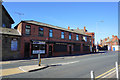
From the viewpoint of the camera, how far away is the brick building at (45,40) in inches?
665

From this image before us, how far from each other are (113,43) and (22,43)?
197 ft

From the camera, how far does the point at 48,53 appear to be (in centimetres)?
1973

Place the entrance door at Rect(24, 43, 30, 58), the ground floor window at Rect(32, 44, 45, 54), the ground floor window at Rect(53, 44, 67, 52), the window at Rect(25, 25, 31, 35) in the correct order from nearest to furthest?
the entrance door at Rect(24, 43, 30, 58), the window at Rect(25, 25, 31, 35), the ground floor window at Rect(32, 44, 45, 54), the ground floor window at Rect(53, 44, 67, 52)

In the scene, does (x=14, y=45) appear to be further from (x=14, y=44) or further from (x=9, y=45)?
(x=9, y=45)

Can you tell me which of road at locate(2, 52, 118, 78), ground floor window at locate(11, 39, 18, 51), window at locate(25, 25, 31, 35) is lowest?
road at locate(2, 52, 118, 78)

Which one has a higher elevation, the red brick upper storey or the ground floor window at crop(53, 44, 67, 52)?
the red brick upper storey

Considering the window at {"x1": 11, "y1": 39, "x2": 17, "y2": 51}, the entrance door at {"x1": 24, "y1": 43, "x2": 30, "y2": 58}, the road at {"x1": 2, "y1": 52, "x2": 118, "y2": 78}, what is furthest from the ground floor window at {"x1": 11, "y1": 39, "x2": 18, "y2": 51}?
the road at {"x1": 2, "y1": 52, "x2": 118, "y2": 78}

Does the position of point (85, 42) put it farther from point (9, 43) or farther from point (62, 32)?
point (9, 43)

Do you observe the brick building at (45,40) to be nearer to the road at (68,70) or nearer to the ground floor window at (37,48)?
the ground floor window at (37,48)

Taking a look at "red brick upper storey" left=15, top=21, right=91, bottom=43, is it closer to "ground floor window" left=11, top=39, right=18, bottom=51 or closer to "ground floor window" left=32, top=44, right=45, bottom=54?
"ground floor window" left=32, top=44, right=45, bottom=54

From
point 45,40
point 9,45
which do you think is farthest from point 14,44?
point 45,40

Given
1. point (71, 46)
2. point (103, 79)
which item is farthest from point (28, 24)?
point (103, 79)

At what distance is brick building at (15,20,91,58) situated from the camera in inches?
665

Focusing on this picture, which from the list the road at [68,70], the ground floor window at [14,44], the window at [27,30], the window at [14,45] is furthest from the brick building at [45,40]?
the road at [68,70]
